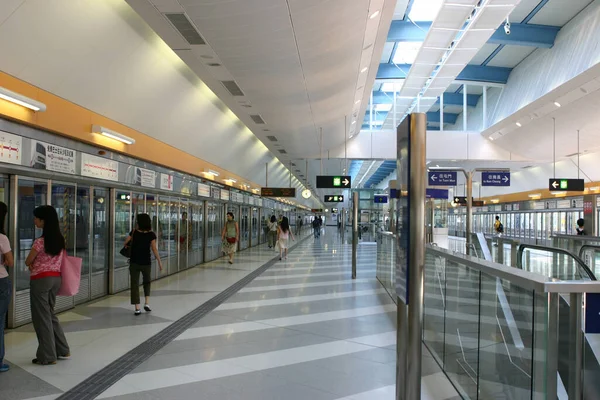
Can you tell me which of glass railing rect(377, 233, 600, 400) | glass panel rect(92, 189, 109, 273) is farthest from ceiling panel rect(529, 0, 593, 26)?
glass panel rect(92, 189, 109, 273)

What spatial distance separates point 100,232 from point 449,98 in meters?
Answer: 18.6

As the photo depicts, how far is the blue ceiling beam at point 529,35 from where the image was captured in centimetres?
1334

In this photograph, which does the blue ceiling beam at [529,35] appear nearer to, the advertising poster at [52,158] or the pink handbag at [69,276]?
the advertising poster at [52,158]

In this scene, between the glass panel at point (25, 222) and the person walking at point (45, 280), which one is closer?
the person walking at point (45, 280)

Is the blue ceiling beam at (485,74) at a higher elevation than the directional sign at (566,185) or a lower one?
higher

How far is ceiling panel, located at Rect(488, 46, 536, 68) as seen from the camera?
15.7m

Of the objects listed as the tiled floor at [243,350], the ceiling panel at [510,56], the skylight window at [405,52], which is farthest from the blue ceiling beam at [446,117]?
the tiled floor at [243,350]

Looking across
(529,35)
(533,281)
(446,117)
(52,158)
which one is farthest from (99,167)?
(446,117)

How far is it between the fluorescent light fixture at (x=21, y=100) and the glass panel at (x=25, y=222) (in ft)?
3.80

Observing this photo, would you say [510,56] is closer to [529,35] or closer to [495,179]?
[529,35]

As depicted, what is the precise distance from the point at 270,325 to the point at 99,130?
4231mm

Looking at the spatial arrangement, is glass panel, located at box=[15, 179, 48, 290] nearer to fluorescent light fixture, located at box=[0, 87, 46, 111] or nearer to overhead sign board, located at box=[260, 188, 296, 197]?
fluorescent light fixture, located at box=[0, 87, 46, 111]

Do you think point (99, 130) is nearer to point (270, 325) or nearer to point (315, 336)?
point (270, 325)

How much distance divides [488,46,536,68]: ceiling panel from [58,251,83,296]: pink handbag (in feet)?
50.0
